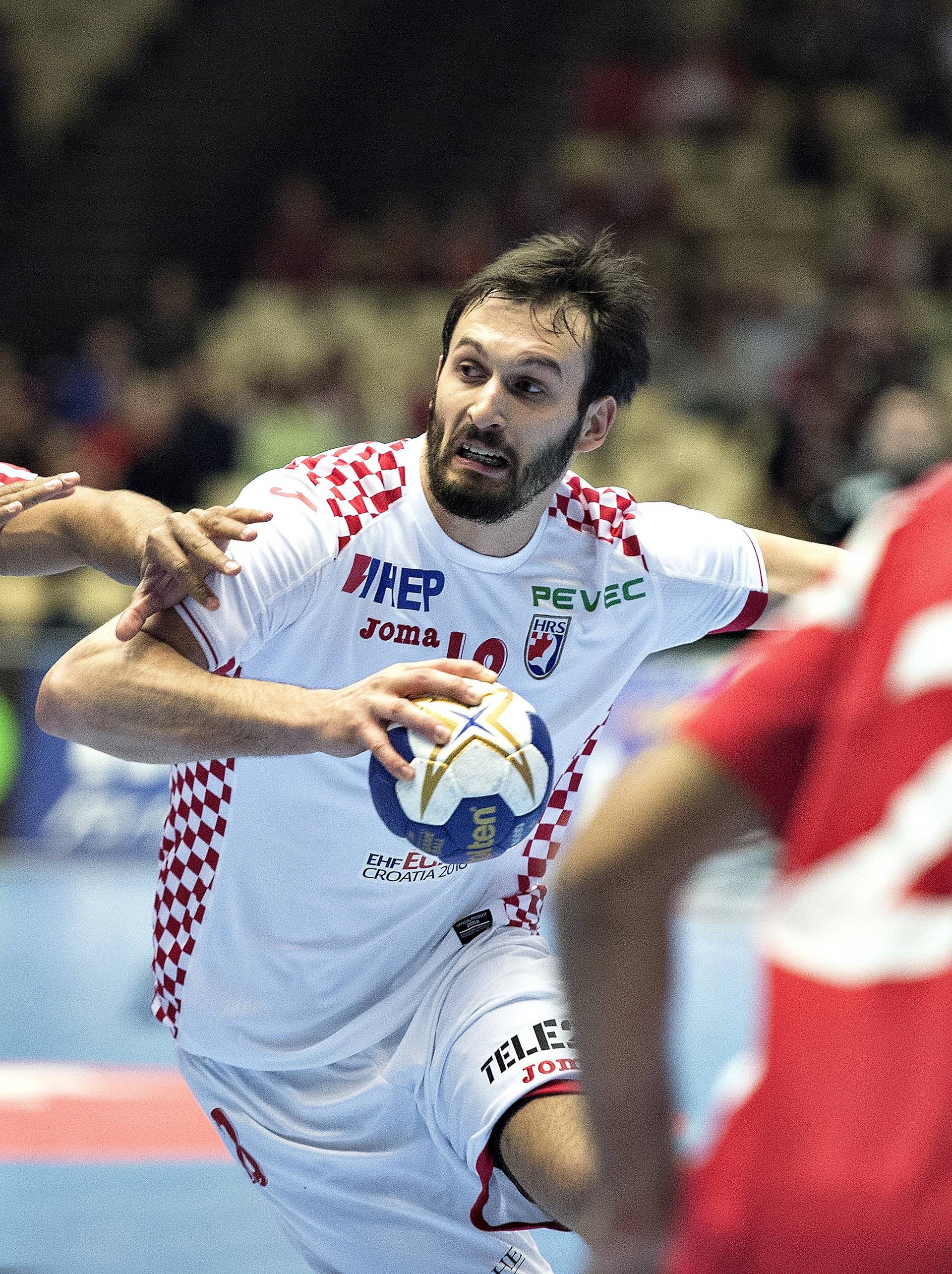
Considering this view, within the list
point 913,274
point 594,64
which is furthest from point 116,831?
point 594,64

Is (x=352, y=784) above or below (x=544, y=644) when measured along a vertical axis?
below

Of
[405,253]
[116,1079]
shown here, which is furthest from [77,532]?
[405,253]

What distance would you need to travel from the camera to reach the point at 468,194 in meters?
14.6

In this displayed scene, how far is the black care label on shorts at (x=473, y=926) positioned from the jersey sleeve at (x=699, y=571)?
2.43 feet

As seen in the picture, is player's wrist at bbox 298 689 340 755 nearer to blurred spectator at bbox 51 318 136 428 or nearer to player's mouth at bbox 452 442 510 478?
player's mouth at bbox 452 442 510 478

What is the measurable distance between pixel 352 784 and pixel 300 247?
1046 centimetres

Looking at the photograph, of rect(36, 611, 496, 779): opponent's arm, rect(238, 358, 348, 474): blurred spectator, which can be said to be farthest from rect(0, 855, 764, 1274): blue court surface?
rect(238, 358, 348, 474): blurred spectator

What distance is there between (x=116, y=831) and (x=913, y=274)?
753 centimetres

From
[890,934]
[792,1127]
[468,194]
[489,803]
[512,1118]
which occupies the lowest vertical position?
[512,1118]

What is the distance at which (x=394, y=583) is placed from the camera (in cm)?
346

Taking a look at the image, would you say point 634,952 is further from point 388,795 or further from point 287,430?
point 287,430

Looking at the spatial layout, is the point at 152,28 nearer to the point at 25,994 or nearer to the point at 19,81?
the point at 19,81

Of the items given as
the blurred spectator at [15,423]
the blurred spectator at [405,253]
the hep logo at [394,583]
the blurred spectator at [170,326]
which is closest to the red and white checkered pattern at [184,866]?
the hep logo at [394,583]

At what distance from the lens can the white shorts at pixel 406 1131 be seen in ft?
11.1
